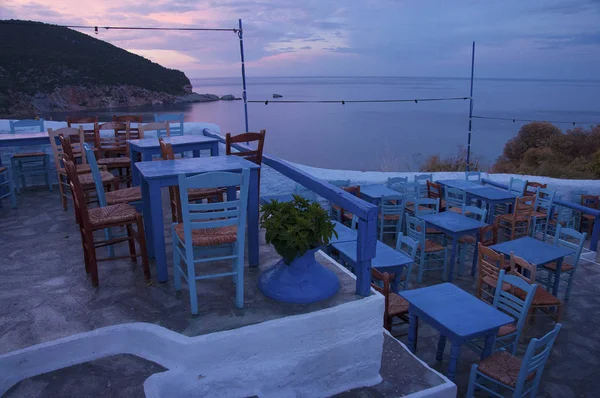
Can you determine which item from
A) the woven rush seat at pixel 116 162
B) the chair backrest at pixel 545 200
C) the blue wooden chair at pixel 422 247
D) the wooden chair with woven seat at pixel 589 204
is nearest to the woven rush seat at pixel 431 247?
the blue wooden chair at pixel 422 247

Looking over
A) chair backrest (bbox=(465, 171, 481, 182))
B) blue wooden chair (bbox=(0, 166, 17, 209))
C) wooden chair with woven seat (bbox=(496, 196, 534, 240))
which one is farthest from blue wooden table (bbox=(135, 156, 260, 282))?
chair backrest (bbox=(465, 171, 481, 182))

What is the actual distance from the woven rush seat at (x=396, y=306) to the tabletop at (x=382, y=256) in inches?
13.7

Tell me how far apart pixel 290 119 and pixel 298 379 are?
182 feet

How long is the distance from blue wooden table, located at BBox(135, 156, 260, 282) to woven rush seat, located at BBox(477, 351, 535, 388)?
6.78 ft

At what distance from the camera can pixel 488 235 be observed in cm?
707

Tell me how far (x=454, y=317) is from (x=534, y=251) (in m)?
2.24

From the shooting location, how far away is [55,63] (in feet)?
84.9

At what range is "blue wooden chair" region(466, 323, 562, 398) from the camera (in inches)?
134

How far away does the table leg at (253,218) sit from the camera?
355cm

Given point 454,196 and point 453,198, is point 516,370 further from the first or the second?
point 454,196

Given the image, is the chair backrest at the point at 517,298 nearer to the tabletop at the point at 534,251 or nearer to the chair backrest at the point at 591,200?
the tabletop at the point at 534,251

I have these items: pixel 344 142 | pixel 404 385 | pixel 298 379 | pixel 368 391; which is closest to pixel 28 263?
pixel 298 379

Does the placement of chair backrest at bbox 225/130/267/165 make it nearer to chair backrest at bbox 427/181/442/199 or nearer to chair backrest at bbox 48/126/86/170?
chair backrest at bbox 48/126/86/170

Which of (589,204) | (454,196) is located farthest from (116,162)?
(589,204)
